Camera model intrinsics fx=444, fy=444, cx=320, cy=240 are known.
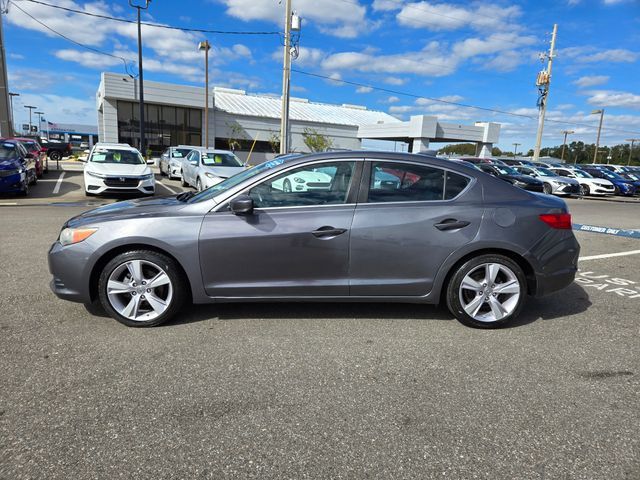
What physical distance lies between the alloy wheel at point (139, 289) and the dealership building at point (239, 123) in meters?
30.3

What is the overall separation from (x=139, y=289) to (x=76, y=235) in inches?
27.0

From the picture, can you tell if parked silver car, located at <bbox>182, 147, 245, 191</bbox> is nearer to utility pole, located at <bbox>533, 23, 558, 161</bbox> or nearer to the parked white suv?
the parked white suv

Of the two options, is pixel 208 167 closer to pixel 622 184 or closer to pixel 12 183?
pixel 12 183

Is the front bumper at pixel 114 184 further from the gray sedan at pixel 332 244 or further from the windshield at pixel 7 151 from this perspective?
the gray sedan at pixel 332 244

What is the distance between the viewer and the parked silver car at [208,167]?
1344 centimetres

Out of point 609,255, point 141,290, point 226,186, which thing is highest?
point 226,186

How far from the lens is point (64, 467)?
7.04ft

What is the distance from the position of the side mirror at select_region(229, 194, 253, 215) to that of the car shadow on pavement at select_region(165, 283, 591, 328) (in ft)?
3.40

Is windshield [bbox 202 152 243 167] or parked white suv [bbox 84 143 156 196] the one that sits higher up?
windshield [bbox 202 152 243 167]

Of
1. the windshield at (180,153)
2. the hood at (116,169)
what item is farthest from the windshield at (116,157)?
the windshield at (180,153)

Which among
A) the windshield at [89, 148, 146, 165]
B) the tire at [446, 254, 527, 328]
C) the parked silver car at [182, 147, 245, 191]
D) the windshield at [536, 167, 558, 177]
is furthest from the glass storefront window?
the tire at [446, 254, 527, 328]

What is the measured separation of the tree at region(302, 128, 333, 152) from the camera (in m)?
44.1

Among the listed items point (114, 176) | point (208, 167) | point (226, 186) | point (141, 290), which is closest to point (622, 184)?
point (208, 167)

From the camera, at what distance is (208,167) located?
14180 mm
